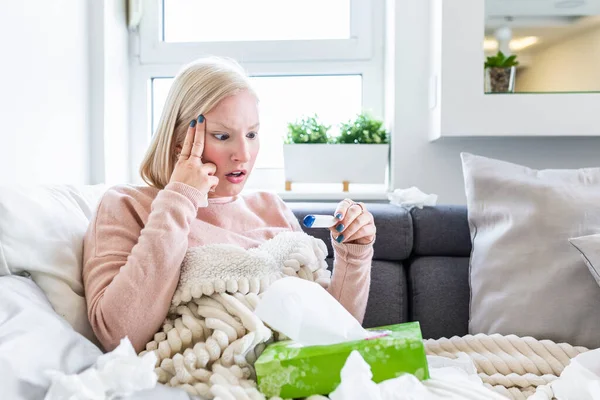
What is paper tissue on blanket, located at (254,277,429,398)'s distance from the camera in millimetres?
832

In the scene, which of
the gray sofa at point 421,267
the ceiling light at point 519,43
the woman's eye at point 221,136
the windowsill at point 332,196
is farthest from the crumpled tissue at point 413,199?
the woman's eye at point 221,136

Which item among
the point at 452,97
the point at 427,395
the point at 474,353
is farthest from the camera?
the point at 452,97

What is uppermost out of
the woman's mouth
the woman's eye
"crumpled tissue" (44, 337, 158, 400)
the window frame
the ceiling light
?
the window frame

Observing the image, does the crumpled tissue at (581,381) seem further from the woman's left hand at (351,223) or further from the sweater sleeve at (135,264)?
the sweater sleeve at (135,264)

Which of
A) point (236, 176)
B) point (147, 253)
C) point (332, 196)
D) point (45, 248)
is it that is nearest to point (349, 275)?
point (236, 176)

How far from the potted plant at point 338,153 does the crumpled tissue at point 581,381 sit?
99 centimetres

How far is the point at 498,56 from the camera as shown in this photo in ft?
5.78

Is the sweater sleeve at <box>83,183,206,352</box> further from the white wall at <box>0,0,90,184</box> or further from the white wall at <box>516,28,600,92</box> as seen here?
the white wall at <box>516,28,600,92</box>

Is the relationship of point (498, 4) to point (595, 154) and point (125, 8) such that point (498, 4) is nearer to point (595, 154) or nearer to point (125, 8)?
point (595, 154)

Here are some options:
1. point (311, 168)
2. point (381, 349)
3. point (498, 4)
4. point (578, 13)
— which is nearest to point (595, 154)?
point (578, 13)

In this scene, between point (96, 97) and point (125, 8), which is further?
point (125, 8)

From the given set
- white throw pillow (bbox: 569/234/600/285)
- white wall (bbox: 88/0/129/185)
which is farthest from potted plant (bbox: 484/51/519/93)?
white wall (bbox: 88/0/129/185)

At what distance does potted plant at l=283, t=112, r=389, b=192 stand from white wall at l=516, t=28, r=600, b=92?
46cm

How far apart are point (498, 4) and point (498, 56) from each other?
15 cm
